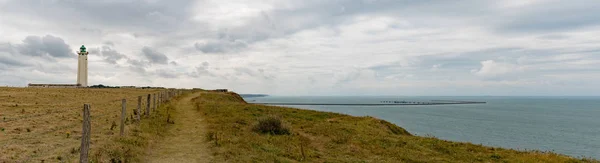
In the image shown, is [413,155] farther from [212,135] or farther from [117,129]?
[117,129]

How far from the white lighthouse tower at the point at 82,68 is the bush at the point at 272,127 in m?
107

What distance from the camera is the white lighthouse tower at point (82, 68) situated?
111 metres

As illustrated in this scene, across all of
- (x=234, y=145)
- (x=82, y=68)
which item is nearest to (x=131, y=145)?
(x=234, y=145)

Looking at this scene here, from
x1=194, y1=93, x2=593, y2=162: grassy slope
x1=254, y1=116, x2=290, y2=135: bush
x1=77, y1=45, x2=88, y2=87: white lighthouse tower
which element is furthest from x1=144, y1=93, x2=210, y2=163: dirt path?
x1=77, y1=45, x2=88, y2=87: white lighthouse tower

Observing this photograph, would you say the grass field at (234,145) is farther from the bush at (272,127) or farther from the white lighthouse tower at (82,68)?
the white lighthouse tower at (82,68)

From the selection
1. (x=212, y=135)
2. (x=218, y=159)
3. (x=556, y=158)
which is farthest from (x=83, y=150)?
(x=556, y=158)

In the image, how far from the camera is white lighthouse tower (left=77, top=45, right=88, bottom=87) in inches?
4358

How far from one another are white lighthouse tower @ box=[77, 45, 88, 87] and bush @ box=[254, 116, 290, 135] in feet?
352

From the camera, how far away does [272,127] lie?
2364 centimetres

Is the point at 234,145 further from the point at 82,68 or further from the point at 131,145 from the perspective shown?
the point at 82,68

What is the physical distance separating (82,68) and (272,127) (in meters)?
109

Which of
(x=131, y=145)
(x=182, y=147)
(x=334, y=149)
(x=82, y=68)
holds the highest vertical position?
(x=82, y=68)

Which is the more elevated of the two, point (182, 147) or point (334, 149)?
point (182, 147)

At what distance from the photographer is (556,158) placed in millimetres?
20703
